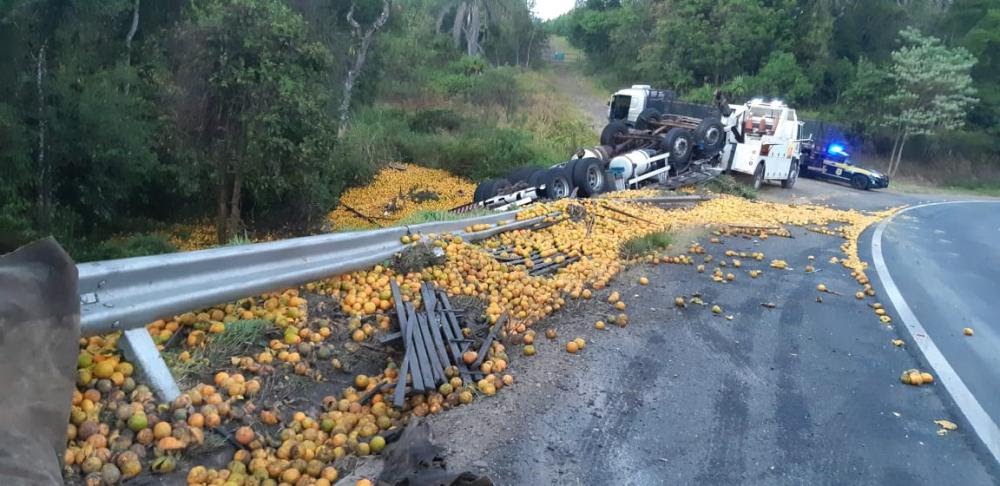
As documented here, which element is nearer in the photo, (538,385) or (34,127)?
(538,385)

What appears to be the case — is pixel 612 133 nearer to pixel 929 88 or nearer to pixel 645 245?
pixel 645 245

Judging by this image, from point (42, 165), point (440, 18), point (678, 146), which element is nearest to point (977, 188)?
point (678, 146)

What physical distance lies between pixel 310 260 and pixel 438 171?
19.9 meters

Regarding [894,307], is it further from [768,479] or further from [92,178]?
[92,178]

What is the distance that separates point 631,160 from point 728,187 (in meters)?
3.67

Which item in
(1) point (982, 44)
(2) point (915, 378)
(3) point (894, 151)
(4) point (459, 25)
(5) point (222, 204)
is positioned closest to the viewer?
(2) point (915, 378)

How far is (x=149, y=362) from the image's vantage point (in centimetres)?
396

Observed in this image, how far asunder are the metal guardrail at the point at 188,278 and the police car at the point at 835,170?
1121 inches

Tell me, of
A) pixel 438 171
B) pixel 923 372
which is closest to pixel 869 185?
pixel 438 171

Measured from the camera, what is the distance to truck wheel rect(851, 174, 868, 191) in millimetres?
30847

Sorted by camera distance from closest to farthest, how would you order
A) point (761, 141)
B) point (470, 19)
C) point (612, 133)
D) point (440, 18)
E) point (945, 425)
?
point (945, 425) → point (612, 133) → point (761, 141) → point (470, 19) → point (440, 18)

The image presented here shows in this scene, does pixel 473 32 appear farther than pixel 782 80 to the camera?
Yes

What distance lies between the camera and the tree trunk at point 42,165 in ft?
43.1

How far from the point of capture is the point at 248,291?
5.07 metres
